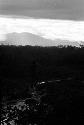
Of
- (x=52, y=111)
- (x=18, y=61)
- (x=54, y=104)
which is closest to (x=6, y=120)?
(x=52, y=111)

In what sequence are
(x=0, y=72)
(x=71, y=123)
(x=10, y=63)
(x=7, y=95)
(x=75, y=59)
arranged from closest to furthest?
1. (x=71, y=123)
2. (x=7, y=95)
3. (x=0, y=72)
4. (x=10, y=63)
5. (x=75, y=59)

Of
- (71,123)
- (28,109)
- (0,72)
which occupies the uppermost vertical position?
(0,72)

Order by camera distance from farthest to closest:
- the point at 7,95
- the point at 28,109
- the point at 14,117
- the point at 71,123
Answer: the point at 7,95
the point at 28,109
the point at 14,117
the point at 71,123

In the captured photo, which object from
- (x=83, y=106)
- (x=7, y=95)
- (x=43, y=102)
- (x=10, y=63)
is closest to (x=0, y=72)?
(x=10, y=63)

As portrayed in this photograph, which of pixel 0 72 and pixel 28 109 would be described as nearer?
pixel 28 109

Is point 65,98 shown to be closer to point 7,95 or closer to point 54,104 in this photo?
point 54,104

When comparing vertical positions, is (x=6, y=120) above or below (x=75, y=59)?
below

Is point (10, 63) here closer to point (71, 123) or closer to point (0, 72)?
point (0, 72)

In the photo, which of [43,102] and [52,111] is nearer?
[52,111]

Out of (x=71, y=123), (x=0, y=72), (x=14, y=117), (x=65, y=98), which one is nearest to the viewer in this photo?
(x=71, y=123)
